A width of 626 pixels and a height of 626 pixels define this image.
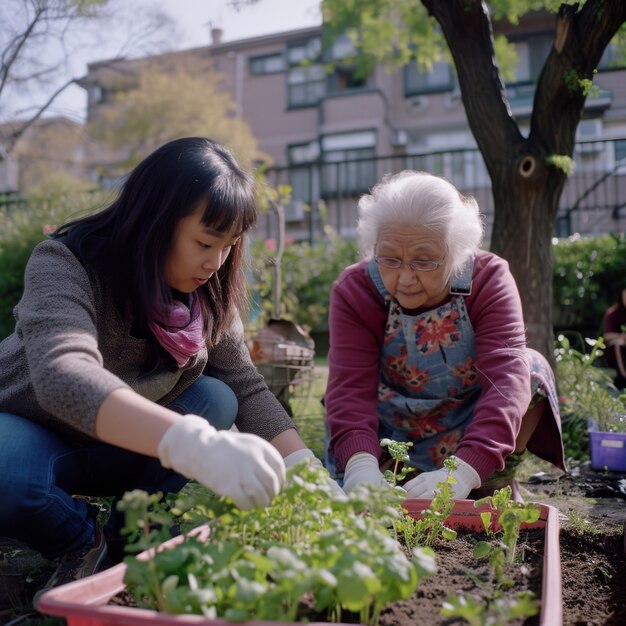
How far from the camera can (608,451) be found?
281 cm

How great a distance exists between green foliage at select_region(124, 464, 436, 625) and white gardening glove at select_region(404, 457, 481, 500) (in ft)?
1.85

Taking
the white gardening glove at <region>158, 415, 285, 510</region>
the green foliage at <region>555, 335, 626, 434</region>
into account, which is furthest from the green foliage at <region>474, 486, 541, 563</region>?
the green foliage at <region>555, 335, 626, 434</region>

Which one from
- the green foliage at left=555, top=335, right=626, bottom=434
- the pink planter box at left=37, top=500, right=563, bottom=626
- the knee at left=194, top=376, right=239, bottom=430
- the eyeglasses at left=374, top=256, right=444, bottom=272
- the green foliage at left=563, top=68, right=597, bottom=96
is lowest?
the green foliage at left=555, top=335, right=626, bottom=434

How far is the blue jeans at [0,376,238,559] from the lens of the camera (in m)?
1.45

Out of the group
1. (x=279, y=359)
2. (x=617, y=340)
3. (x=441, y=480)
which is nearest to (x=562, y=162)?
(x=617, y=340)

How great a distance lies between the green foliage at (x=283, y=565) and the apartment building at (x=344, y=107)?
1121cm

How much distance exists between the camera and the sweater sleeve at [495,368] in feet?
6.01

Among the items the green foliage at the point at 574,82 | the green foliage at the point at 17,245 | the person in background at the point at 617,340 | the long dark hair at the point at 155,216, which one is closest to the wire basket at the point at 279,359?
the long dark hair at the point at 155,216

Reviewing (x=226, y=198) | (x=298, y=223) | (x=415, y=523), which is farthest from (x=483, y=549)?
(x=298, y=223)

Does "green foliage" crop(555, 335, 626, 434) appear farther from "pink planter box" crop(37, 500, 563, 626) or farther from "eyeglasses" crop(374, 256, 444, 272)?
"pink planter box" crop(37, 500, 563, 626)

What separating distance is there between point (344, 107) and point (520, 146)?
13787 mm

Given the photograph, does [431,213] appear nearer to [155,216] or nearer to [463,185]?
[155,216]

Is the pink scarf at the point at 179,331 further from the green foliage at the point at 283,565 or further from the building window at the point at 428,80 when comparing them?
the building window at the point at 428,80

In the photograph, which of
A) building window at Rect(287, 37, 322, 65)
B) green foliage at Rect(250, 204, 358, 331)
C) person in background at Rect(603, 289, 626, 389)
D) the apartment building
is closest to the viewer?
person in background at Rect(603, 289, 626, 389)
